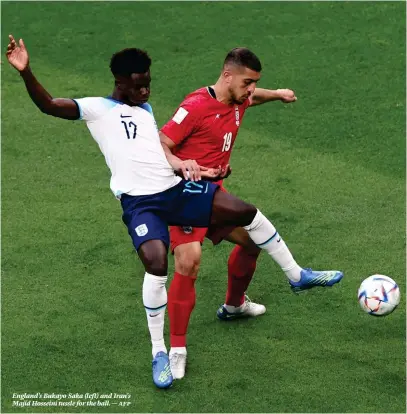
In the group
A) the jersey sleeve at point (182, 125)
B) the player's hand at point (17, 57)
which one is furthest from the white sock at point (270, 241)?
the player's hand at point (17, 57)

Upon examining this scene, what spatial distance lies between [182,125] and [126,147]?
479 mm

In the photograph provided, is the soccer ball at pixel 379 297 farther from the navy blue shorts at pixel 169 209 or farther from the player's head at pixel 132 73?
the player's head at pixel 132 73

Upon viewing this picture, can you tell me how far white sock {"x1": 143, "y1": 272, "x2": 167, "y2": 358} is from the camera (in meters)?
6.66

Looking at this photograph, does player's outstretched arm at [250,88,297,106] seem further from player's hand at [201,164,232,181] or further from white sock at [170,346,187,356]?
white sock at [170,346,187,356]

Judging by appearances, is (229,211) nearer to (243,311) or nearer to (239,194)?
(243,311)

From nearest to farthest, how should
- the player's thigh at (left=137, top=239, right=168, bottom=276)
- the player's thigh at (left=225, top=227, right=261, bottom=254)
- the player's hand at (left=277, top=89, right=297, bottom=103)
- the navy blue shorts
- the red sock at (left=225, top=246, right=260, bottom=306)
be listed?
the player's thigh at (left=137, top=239, right=168, bottom=276) → the navy blue shorts → the player's thigh at (left=225, top=227, right=261, bottom=254) → the red sock at (left=225, top=246, right=260, bottom=306) → the player's hand at (left=277, top=89, right=297, bottom=103)

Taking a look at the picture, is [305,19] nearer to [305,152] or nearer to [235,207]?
[305,152]

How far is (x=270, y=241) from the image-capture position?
7188 mm

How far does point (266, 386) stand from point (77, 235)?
2.81m

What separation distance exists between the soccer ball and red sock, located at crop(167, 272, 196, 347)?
1.14 m

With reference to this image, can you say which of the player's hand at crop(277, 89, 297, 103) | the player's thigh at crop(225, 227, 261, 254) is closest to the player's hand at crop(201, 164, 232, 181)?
the player's thigh at crop(225, 227, 261, 254)

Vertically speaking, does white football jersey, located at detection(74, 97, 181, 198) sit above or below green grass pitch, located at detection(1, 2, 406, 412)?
above

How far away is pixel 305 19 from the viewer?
13.2 metres

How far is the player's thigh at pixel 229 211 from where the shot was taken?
6910 mm
